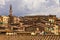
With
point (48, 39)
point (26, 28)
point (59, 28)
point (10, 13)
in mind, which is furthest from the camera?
point (10, 13)

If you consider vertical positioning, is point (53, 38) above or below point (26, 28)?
above

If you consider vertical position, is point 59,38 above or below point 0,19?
above

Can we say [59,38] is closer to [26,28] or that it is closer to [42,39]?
[42,39]

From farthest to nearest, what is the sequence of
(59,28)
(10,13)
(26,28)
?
(10,13) → (59,28) → (26,28)

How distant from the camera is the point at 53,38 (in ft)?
36.4

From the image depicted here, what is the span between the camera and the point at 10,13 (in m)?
42.7

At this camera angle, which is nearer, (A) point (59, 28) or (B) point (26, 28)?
(B) point (26, 28)

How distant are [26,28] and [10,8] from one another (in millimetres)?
15072

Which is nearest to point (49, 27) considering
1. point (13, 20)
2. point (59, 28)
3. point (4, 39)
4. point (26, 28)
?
point (59, 28)

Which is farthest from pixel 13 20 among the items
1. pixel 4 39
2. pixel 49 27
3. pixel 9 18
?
pixel 4 39

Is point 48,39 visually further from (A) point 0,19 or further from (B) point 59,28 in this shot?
(A) point 0,19

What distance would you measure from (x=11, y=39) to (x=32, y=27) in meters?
19.0

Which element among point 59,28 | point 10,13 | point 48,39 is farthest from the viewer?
point 10,13

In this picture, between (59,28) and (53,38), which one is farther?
(59,28)
